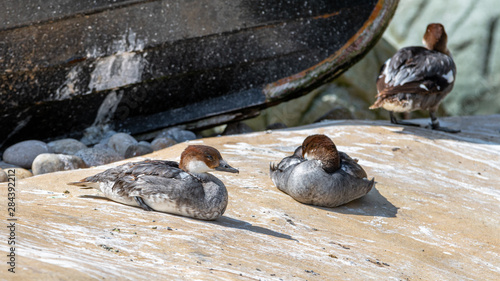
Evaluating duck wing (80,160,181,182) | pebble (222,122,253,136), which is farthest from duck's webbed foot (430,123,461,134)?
duck wing (80,160,181,182)

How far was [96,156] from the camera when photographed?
23.4ft

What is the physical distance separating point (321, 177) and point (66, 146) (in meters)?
3.81

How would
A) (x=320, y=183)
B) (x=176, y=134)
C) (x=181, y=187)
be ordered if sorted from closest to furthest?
(x=181, y=187)
(x=320, y=183)
(x=176, y=134)

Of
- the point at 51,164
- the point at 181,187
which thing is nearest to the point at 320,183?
the point at 181,187

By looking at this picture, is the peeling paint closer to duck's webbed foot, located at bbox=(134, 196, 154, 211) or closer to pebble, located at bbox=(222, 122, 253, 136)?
pebble, located at bbox=(222, 122, 253, 136)

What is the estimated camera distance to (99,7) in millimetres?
7363

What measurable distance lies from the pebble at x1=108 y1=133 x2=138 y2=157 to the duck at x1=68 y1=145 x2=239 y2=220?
3408mm

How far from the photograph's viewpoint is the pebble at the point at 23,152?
282 inches

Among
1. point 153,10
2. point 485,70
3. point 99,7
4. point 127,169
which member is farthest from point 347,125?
point 485,70

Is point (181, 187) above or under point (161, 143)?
under

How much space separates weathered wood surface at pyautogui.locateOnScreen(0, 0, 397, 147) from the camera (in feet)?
23.7

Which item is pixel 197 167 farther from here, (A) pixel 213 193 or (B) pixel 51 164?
(B) pixel 51 164

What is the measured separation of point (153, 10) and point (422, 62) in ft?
12.9

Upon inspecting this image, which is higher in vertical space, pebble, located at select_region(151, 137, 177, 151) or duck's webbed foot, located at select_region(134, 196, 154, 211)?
pebble, located at select_region(151, 137, 177, 151)
